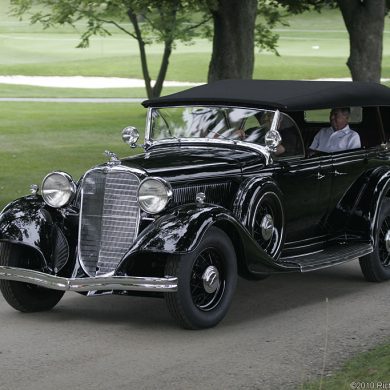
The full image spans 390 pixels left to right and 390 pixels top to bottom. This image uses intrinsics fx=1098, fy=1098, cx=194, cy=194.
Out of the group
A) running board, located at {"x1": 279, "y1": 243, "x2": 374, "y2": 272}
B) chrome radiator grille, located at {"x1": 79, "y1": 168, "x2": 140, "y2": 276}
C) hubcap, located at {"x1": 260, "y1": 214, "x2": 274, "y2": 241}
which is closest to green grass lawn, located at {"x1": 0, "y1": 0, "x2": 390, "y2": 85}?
running board, located at {"x1": 279, "y1": 243, "x2": 374, "y2": 272}

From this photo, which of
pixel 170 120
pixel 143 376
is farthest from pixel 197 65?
pixel 143 376

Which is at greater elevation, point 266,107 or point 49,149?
point 266,107

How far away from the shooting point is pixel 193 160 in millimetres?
8688

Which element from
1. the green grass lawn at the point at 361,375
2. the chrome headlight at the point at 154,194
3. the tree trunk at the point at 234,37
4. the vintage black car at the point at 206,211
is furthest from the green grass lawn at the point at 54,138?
the green grass lawn at the point at 361,375

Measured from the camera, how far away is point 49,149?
75.3 ft

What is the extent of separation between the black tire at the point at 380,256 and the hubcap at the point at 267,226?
51.8 inches

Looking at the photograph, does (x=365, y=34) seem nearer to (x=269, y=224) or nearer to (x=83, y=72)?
(x=269, y=224)

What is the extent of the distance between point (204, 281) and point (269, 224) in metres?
1.17

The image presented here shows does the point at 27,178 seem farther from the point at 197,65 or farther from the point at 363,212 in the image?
the point at 197,65

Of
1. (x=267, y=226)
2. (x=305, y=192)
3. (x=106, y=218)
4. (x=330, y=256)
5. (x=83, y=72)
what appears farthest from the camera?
(x=83, y=72)

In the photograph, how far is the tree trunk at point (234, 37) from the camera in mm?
20859

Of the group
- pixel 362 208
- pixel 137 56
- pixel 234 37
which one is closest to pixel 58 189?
pixel 362 208

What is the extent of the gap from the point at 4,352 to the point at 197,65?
48616mm

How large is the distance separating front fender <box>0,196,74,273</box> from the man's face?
3224mm
